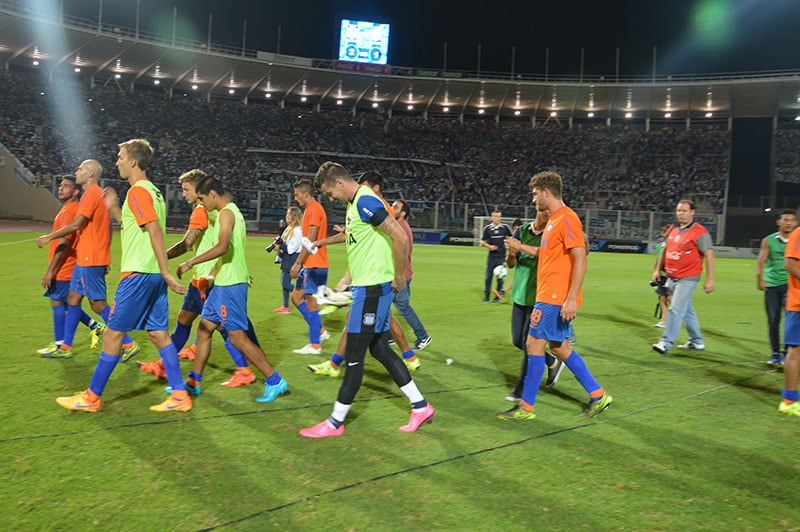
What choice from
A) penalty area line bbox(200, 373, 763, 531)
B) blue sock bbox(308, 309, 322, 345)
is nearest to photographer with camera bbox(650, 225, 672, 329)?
penalty area line bbox(200, 373, 763, 531)

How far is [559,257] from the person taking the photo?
4988mm

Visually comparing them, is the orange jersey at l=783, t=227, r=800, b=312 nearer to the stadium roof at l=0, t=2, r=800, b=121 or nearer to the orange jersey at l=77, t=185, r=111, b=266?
the orange jersey at l=77, t=185, r=111, b=266

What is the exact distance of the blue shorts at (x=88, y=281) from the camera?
21.4 ft

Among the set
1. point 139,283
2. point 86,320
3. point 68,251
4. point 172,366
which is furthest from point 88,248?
point 172,366

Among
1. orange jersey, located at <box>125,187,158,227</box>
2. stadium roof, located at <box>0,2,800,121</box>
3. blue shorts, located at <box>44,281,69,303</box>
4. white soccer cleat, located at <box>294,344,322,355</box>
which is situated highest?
stadium roof, located at <box>0,2,800,121</box>

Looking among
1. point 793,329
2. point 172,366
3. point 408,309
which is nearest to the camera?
point 172,366

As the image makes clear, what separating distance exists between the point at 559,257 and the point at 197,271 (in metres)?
3.47

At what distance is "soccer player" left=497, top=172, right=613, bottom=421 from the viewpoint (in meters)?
4.88

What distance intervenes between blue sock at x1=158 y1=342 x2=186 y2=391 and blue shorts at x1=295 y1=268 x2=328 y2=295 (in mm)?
2638

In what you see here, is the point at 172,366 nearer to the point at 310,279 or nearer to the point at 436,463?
the point at 436,463

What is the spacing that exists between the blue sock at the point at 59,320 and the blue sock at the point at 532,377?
5230mm

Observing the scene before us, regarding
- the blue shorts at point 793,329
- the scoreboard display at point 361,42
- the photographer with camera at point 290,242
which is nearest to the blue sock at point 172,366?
the photographer with camera at point 290,242

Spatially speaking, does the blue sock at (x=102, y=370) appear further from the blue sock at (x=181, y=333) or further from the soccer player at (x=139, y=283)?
the blue sock at (x=181, y=333)

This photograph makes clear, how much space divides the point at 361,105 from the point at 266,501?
50.9 m
